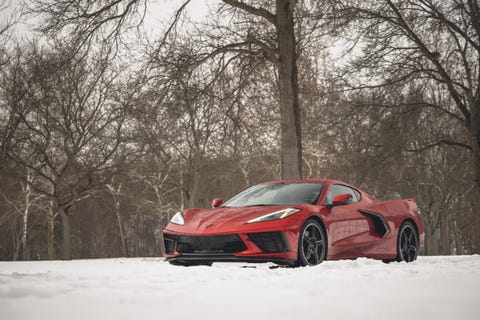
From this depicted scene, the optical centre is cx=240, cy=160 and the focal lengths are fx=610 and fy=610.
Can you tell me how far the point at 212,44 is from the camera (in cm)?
1748

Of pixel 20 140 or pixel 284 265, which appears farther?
pixel 20 140

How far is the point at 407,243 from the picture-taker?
380 inches

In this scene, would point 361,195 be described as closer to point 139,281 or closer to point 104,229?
point 139,281

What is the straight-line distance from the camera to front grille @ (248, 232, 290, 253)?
7.20m

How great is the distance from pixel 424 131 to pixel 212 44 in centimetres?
822

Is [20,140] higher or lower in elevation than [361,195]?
higher

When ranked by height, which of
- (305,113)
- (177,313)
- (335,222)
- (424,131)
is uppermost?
(305,113)

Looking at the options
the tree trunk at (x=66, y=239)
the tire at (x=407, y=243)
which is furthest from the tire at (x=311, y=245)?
the tree trunk at (x=66, y=239)

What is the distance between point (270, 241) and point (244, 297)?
298 cm

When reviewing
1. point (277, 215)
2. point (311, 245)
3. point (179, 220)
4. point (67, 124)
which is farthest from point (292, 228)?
point (67, 124)

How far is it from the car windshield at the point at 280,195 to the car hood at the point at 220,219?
0.50 meters

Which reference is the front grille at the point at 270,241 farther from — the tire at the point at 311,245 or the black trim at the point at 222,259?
the tire at the point at 311,245

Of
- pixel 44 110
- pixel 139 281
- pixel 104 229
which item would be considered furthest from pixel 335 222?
pixel 104 229

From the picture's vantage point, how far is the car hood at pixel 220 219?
739 cm
